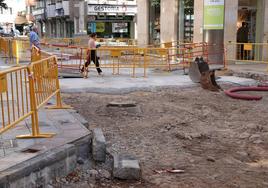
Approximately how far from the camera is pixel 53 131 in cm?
676

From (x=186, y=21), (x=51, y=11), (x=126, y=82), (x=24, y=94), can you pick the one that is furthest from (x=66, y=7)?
(x=24, y=94)

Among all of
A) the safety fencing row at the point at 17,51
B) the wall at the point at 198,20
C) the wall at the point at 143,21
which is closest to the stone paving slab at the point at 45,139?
the safety fencing row at the point at 17,51

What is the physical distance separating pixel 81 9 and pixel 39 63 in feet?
82.9

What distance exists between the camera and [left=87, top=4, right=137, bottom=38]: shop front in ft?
164

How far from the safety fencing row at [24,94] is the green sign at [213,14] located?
40.3ft

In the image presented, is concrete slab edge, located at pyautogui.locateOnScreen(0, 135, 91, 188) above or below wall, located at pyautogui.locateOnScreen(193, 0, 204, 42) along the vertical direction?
below

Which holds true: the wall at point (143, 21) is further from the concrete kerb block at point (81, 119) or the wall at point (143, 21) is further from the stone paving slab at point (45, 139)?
the stone paving slab at point (45, 139)

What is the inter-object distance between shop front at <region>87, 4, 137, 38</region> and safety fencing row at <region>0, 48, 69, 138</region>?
42495 mm

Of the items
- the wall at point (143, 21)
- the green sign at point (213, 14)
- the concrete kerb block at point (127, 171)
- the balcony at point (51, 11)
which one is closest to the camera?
the concrete kerb block at point (127, 171)

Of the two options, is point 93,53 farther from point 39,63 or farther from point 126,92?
point 39,63

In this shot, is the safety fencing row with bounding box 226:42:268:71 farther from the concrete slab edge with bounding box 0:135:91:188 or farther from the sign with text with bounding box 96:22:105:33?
the sign with text with bounding box 96:22:105:33

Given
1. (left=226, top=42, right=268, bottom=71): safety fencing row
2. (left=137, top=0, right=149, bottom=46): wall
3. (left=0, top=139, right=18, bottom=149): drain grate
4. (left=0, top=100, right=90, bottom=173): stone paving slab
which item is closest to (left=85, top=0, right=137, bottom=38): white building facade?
(left=137, top=0, right=149, bottom=46): wall

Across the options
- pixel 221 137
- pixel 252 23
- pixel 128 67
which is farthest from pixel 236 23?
pixel 221 137

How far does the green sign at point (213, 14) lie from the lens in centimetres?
1877
